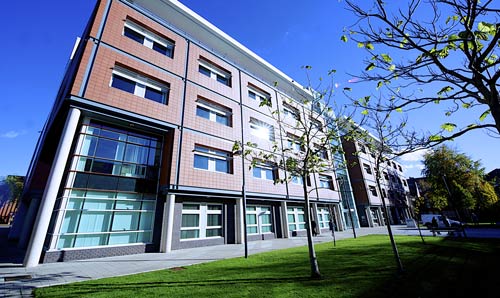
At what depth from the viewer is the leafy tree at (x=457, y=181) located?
33706mm

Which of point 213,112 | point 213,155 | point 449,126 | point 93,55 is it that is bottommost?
point 449,126

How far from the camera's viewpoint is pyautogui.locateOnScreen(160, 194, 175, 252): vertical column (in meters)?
12.9

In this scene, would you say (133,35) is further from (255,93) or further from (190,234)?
(190,234)

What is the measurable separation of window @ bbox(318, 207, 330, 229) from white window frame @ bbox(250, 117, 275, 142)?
38.2 ft

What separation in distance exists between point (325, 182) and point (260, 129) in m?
12.8

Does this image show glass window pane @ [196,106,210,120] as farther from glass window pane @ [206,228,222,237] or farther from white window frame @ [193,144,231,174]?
glass window pane @ [206,228,222,237]

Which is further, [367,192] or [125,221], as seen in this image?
[367,192]

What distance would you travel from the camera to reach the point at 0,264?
9.08m

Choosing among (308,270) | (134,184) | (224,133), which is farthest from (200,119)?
(308,270)

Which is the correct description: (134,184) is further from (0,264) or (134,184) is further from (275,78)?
(275,78)

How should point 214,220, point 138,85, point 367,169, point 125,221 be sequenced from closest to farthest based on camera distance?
point 125,221 < point 138,85 < point 214,220 < point 367,169


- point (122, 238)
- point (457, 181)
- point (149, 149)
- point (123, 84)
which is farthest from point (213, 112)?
point (457, 181)

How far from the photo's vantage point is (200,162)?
16312mm

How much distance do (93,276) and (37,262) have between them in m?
4.24
